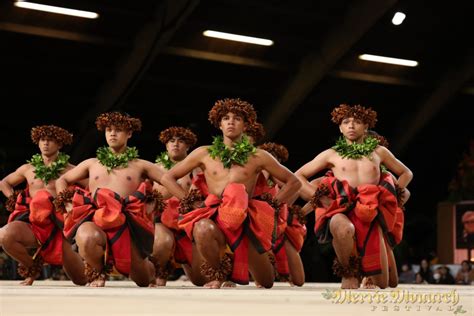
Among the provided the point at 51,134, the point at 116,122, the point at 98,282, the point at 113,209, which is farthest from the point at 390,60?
the point at 98,282

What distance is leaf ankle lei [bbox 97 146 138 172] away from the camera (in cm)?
693

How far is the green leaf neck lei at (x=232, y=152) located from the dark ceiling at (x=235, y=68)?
5924 mm

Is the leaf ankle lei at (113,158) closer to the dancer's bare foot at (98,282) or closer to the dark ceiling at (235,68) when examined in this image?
the dancer's bare foot at (98,282)

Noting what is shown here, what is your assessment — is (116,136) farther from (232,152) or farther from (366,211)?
(366,211)

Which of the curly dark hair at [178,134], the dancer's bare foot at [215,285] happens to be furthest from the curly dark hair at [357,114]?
the dancer's bare foot at [215,285]

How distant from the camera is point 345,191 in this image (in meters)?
6.92

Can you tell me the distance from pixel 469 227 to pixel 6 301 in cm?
1050

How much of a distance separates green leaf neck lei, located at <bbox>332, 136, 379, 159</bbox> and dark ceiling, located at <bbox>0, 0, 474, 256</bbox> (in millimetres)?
5551

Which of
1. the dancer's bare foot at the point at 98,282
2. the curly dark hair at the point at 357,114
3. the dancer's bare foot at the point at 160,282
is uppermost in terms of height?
the curly dark hair at the point at 357,114

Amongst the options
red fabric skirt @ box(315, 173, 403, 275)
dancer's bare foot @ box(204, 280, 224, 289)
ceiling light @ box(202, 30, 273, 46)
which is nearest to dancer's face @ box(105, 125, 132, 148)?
dancer's bare foot @ box(204, 280, 224, 289)

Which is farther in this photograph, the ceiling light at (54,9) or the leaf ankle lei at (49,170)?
the ceiling light at (54,9)

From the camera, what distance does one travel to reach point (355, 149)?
7.09 m

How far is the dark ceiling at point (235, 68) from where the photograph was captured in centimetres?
1282

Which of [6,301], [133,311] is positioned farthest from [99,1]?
[133,311]
